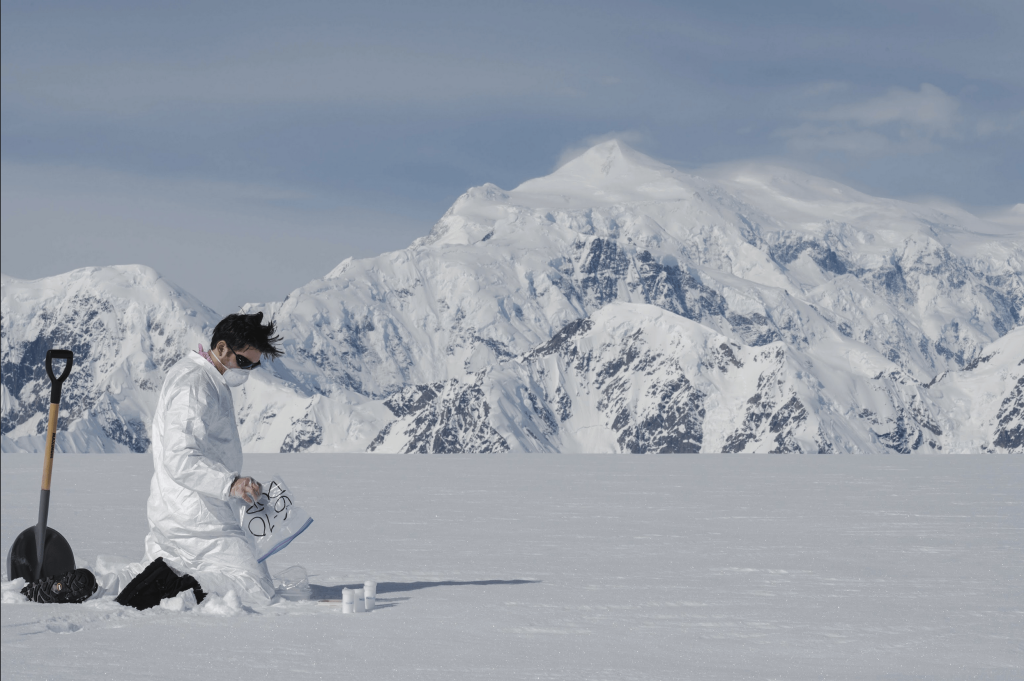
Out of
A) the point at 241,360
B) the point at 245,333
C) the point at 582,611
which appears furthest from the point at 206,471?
the point at 582,611

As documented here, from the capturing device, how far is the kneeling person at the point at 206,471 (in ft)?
33.3

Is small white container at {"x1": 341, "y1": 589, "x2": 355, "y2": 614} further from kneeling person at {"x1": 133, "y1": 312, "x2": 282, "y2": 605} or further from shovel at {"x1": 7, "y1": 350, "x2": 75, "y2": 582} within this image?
shovel at {"x1": 7, "y1": 350, "x2": 75, "y2": 582}

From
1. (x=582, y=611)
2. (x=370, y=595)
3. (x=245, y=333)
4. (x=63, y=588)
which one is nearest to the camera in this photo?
(x=63, y=588)

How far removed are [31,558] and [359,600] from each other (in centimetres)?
306

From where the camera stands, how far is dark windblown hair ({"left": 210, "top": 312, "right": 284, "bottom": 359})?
1038 centimetres

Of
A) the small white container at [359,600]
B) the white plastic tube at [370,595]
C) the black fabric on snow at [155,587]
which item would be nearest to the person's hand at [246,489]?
the black fabric on snow at [155,587]

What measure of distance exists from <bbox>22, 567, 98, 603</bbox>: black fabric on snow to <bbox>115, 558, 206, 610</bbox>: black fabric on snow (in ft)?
1.10

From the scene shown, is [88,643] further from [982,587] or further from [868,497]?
[868,497]

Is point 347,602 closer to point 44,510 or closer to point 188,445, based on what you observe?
point 188,445

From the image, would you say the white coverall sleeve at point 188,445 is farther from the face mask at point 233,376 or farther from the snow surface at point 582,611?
the snow surface at point 582,611

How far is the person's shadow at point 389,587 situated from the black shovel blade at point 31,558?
248 centimetres

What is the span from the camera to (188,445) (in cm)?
1016

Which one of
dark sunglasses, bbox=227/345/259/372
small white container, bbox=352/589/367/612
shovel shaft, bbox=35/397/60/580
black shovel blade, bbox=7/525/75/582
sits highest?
dark sunglasses, bbox=227/345/259/372

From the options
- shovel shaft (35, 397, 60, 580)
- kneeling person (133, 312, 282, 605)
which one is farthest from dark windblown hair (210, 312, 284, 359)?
shovel shaft (35, 397, 60, 580)
